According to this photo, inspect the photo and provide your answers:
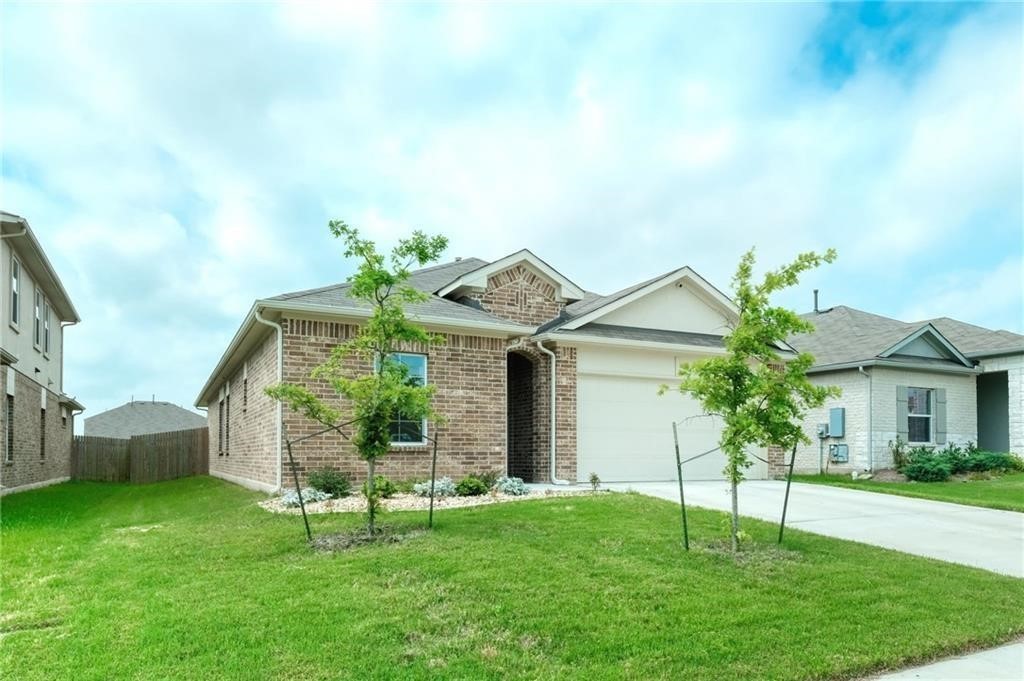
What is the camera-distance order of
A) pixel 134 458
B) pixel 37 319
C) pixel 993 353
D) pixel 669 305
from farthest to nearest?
pixel 134 458 < pixel 993 353 < pixel 37 319 < pixel 669 305

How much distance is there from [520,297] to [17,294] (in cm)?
1196

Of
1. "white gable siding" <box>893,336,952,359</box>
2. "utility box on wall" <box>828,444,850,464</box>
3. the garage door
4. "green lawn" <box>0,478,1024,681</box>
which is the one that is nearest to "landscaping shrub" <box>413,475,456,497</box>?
"green lawn" <box>0,478,1024,681</box>

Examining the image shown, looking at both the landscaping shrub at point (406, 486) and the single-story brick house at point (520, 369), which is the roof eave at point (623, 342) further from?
the landscaping shrub at point (406, 486)

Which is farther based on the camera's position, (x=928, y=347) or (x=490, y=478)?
(x=928, y=347)

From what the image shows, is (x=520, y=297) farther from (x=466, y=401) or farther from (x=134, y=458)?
(x=134, y=458)

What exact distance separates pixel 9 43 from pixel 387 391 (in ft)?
24.6

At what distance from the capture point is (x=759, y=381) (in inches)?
286

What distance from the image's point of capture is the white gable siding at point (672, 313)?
15500mm

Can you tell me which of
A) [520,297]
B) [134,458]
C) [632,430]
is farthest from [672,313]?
[134,458]

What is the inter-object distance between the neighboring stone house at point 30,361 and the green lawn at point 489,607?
934 cm

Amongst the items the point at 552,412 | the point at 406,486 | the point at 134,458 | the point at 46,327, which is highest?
the point at 46,327

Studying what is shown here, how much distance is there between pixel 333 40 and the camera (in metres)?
9.90

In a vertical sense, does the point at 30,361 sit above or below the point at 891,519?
above

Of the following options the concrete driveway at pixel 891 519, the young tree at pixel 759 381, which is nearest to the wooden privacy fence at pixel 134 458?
the concrete driveway at pixel 891 519
